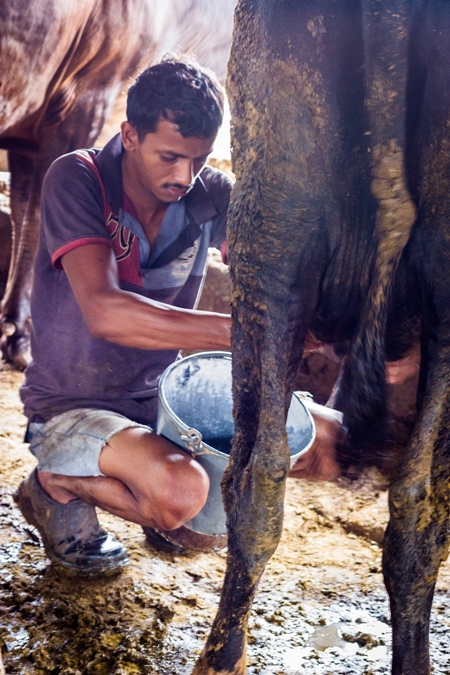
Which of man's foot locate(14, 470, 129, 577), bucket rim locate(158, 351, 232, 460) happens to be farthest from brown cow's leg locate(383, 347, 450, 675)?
man's foot locate(14, 470, 129, 577)

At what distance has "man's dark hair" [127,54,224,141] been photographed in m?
2.24

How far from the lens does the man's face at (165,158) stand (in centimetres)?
225

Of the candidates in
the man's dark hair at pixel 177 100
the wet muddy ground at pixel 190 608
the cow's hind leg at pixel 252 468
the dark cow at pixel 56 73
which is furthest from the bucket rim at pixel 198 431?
the dark cow at pixel 56 73

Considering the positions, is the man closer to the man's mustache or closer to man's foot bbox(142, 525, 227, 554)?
the man's mustache

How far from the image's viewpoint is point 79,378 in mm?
2357

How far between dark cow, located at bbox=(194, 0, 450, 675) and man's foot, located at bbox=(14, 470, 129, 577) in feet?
2.39

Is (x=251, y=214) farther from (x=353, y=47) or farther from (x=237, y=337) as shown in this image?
(x=353, y=47)

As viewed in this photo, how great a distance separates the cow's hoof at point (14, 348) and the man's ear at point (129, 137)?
2222 millimetres

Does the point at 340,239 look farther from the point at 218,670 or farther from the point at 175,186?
the point at 218,670

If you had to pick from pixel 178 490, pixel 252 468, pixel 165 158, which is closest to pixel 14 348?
pixel 165 158

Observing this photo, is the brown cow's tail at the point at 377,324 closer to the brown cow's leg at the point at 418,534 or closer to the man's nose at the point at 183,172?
the brown cow's leg at the point at 418,534

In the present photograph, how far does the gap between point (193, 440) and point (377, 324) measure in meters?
0.63

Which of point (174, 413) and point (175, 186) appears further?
point (175, 186)

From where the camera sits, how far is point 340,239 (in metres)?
1.65
